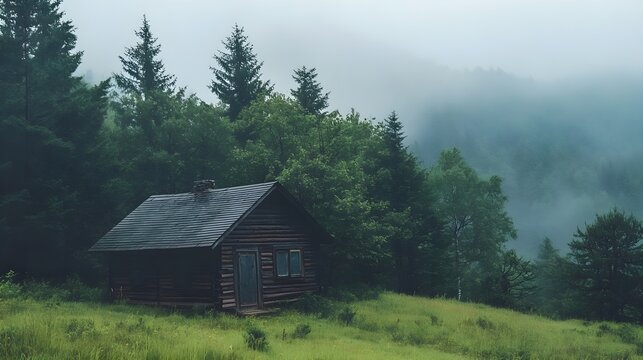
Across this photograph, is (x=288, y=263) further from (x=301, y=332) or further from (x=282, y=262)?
(x=301, y=332)

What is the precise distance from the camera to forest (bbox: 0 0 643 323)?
35000 mm

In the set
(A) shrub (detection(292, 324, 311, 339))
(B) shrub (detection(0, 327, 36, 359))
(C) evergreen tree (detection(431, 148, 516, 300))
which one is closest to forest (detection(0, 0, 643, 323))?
(C) evergreen tree (detection(431, 148, 516, 300))

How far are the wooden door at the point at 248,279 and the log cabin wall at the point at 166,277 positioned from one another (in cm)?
133

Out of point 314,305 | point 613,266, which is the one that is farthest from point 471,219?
point 314,305

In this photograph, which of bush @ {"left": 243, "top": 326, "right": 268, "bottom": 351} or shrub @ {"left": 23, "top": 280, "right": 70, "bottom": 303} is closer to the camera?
bush @ {"left": 243, "top": 326, "right": 268, "bottom": 351}

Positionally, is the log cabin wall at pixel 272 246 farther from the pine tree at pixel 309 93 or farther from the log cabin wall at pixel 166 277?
the pine tree at pixel 309 93

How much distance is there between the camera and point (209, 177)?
154ft

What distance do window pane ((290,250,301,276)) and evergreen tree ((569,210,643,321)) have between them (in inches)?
802

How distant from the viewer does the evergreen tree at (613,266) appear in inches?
1500

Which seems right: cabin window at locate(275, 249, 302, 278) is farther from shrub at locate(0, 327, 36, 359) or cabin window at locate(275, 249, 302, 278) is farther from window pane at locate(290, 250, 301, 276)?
shrub at locate(0, 327, 36, 359)

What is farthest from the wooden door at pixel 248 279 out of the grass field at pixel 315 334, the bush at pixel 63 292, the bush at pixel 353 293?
the bush at pixel 63 292

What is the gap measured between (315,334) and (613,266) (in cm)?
2707

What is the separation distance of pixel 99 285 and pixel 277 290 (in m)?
14.5

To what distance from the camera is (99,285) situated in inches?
1462
